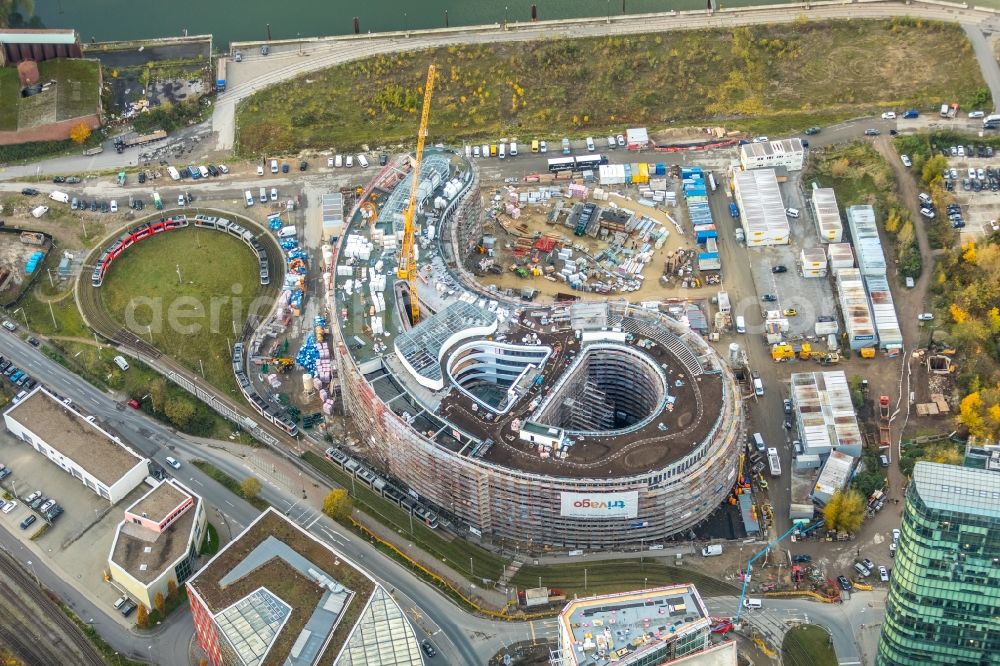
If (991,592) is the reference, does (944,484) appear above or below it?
above

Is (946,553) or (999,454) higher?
(999,454)

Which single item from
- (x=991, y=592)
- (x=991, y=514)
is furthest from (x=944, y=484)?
(x=991, y=592)

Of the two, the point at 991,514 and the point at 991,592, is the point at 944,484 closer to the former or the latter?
the point at 991,514
